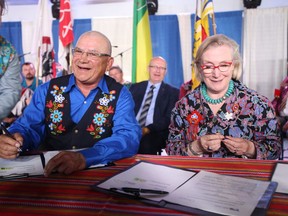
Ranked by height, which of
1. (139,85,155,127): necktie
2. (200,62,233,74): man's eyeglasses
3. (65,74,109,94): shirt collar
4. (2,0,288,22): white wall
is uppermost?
(2,0,288,22): white wall

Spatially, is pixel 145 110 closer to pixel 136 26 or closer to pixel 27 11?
pixel 136 26

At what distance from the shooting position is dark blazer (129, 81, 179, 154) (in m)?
3.36

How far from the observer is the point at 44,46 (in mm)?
5109

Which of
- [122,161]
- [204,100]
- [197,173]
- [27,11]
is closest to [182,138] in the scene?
[204,100]

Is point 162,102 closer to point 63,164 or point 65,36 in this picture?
point 65,36

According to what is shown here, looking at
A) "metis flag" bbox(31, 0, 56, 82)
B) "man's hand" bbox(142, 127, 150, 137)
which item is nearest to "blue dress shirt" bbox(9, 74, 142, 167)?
"man's hand" bbox(142, 127, 150, 137)

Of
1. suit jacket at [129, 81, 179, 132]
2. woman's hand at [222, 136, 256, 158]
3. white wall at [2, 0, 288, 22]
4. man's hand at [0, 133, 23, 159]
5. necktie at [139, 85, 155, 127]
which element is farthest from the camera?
white wall at [2, 0, 288, 22]

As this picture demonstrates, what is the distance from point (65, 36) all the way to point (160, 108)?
87.5 inches

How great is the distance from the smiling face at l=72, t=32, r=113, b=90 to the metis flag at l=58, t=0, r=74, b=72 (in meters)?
3.13

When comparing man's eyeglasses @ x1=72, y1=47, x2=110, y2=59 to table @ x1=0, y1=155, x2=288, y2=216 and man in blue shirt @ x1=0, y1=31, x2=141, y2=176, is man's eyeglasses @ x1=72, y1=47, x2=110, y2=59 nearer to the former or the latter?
man in blue shirt @ x1=0, y1=31, x2=141, y2=176

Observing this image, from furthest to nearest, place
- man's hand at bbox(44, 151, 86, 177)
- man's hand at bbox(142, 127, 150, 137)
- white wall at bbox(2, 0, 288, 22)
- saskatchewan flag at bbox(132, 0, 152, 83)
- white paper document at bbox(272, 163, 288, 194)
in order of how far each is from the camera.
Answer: white wall at bbox(2, 0, 288, 22) → saskatchewan flag at bbox(132, 0, 152, 83) → man's hand at bbox(142, 127, 150, 137) → man's hand at bbox(44, 151, 86, 177) → white paper document at bbox(272, 163, 288, 194)

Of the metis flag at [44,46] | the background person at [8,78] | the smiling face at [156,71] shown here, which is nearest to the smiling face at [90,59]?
the background person at [8,78]

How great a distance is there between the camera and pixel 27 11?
7723mm

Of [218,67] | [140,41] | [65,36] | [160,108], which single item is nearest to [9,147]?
[218,67]
